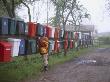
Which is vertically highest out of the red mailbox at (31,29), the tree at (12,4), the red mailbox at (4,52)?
the tree at (12,4)

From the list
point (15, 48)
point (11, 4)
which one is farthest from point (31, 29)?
point (11, 4)

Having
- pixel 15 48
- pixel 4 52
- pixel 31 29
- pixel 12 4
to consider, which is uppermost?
pixel 12 4

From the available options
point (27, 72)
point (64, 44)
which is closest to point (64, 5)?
point (64, 44)

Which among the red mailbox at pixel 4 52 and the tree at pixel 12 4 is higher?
the tree at pixel 12 4

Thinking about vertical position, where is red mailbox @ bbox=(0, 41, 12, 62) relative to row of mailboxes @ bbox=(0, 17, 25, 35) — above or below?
below

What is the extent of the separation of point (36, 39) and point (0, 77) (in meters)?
6.40

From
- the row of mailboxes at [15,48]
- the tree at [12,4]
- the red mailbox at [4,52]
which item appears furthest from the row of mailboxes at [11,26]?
the tree at [12,4]

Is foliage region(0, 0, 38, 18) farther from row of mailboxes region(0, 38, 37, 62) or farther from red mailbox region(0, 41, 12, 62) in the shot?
red mailbox region(0, 41, 12, 62)

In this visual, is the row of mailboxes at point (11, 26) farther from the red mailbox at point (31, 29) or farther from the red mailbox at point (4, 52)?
the red mailbox at point (31, 29)

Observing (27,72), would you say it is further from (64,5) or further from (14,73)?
(64,5)

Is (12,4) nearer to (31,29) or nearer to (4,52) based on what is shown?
(31,29)

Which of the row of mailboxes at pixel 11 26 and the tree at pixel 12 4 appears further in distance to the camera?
the tree at pixel 12 4

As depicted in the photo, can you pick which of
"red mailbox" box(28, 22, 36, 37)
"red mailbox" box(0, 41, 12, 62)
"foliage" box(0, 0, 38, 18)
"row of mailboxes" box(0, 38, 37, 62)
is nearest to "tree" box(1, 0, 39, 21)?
"foliage" box(0, 0, 38, 18)

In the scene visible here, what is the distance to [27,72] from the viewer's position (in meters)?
15.8
